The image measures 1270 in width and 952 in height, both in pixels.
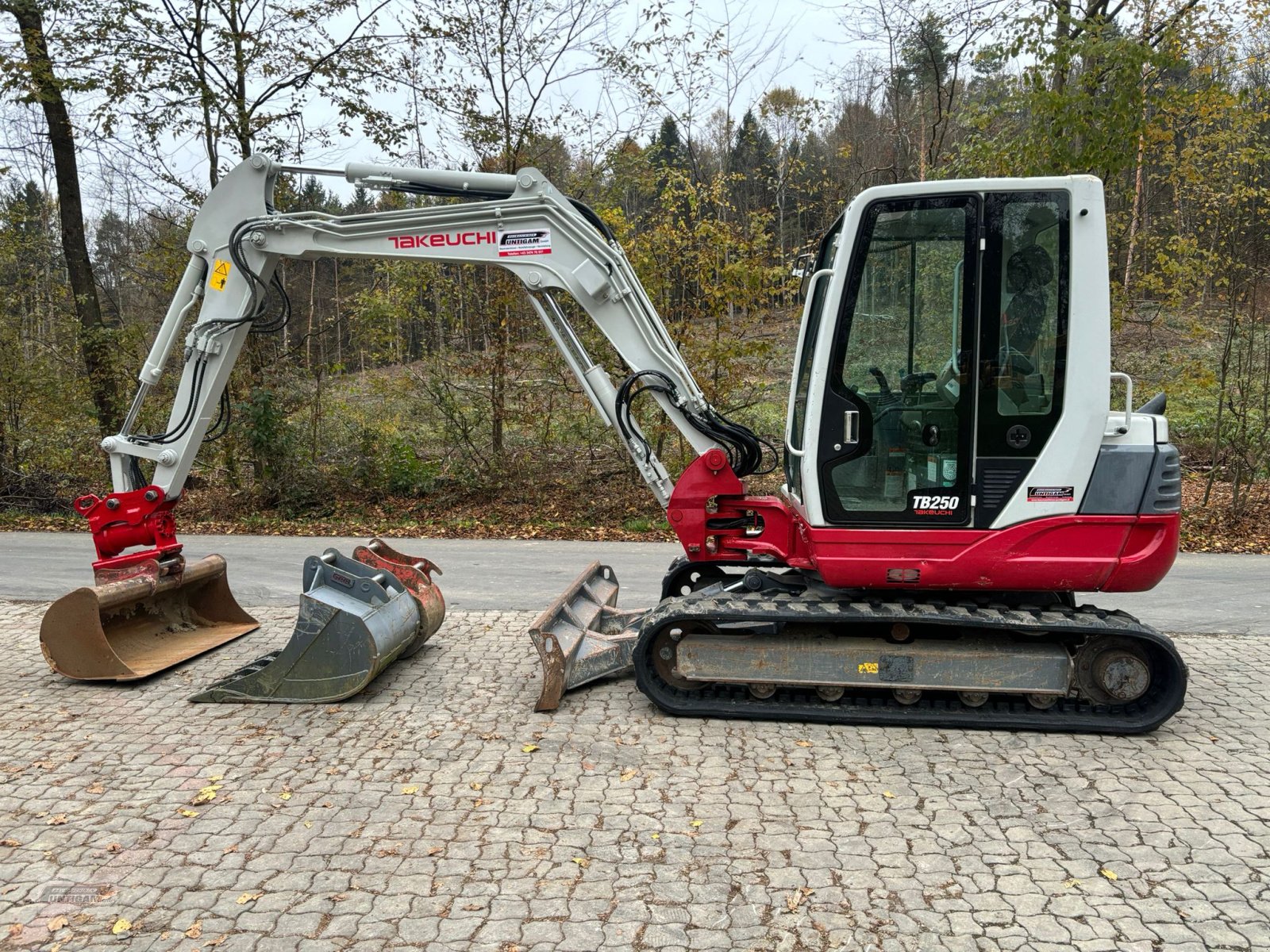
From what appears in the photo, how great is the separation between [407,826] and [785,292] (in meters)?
10.1

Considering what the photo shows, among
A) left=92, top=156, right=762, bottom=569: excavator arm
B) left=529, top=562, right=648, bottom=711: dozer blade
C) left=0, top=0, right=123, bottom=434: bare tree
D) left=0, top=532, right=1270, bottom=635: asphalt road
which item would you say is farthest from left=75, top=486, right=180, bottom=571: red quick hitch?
left=0, top=0, right=123, bottom=434: bare tree

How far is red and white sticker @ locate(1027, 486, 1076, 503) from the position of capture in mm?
4836

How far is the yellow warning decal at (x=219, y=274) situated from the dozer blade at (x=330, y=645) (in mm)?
2071

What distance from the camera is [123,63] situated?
13.1m

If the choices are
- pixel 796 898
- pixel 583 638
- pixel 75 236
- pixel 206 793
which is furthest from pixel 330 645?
pixel 75 236

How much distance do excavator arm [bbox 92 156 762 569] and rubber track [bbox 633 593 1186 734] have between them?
1.13 m

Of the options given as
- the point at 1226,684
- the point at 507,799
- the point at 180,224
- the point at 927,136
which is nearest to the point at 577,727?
the point at 507,799

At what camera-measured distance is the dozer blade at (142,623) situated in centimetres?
569

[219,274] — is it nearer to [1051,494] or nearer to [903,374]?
[903,374]

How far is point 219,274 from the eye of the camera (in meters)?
Result: 6.05

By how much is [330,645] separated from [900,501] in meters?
3.58

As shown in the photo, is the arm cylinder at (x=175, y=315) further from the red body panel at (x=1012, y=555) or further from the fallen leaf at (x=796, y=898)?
the fallen leaf at (x=796, y=898)

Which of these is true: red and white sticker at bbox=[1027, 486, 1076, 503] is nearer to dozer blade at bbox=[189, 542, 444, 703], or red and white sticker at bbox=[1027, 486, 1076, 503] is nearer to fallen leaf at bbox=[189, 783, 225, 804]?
dozer blade at bbox=[189, 542, 444, 703]

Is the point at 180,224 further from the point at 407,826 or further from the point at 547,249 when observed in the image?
the point at 407,826
